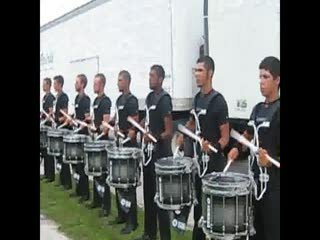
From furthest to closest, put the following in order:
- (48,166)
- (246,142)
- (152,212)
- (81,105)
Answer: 1. (48,166)
2. (81,105)
3. (152,212)
4. (246,142)

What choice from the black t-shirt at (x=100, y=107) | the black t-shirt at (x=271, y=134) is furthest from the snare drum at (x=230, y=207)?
the black t-shirt at (x=100, y=107)

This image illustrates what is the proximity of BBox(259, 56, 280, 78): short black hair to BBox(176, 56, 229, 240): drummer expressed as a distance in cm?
31

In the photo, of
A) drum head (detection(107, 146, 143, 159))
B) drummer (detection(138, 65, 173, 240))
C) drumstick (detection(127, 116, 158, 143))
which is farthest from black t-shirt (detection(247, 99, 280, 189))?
drum head (detection(107, 146, 143, 159))

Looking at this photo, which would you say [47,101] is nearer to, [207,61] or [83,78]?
[83,78]

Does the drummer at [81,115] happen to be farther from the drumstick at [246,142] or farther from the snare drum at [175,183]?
the drumstick at [246,142]

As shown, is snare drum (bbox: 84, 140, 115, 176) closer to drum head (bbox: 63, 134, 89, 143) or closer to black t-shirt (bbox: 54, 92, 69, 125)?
drum head (bbox: 63, 134, 89, 143)

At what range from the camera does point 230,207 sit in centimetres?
244

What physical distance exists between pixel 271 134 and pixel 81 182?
4.82 feet

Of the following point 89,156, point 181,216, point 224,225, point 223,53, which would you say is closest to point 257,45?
point 223,53

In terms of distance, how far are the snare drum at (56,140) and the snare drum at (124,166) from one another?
0.44 metres

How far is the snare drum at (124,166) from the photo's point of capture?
305 cm

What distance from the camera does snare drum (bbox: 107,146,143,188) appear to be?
3051 mm

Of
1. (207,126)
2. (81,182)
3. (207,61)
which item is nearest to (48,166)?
(81,182)
